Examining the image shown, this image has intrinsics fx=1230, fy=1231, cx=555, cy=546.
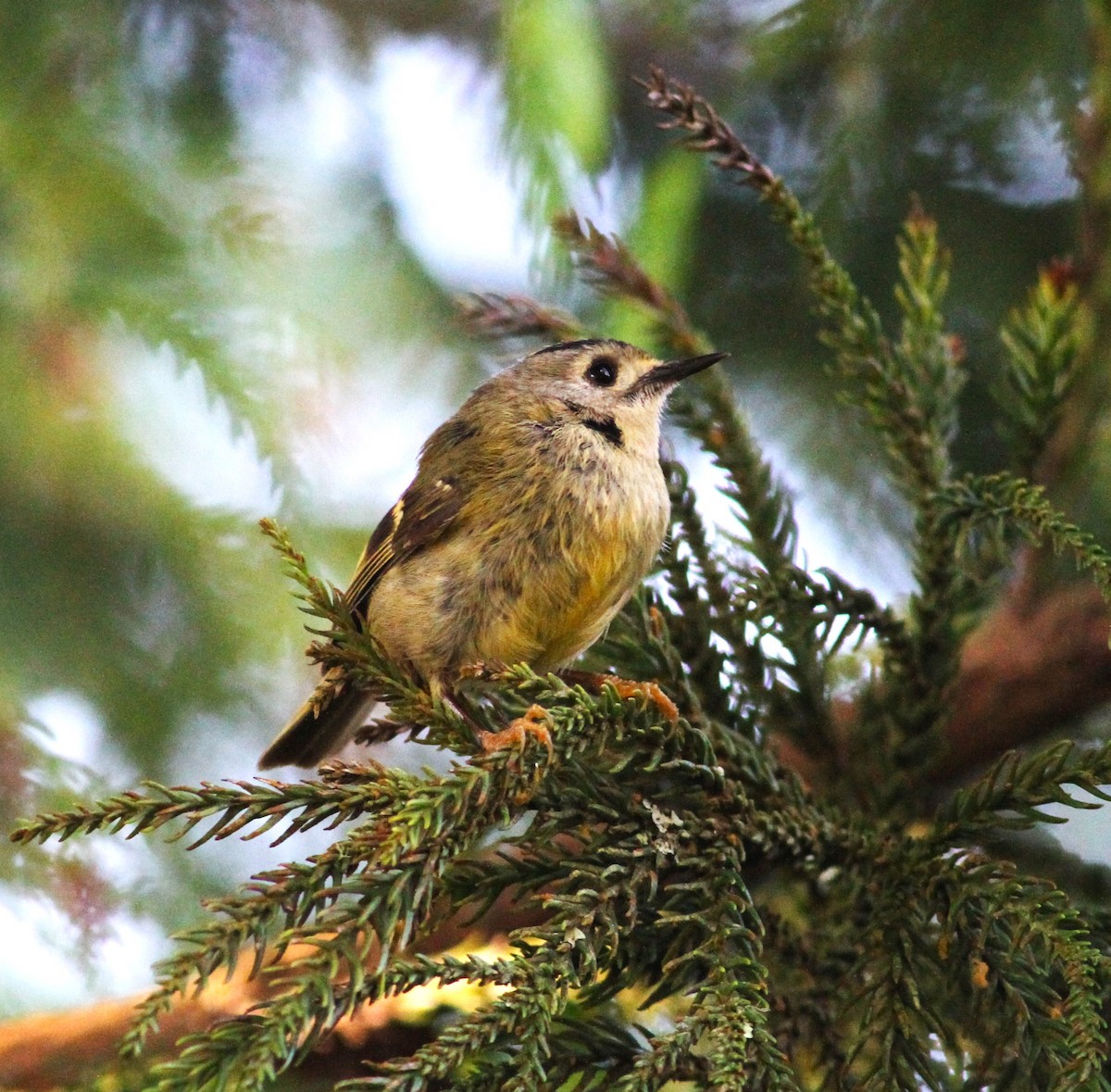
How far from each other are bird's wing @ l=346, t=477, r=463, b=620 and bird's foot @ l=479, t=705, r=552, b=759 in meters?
0.64

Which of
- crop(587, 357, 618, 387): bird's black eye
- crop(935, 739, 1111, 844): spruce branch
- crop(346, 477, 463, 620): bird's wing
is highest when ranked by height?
crop(587, 357, 618, 387): bird's black eye

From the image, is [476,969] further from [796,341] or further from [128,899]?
[796,341]

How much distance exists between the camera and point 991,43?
7.95ft

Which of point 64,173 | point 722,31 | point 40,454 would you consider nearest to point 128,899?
point 40,454

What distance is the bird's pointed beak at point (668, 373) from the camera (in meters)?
1.90

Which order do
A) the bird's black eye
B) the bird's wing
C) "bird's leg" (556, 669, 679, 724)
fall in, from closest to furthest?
"bird's leg" (556, 669, 679, 724), the bird's wing, the bird's black eye

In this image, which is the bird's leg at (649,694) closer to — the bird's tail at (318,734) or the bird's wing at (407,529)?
the bird's wing at (407,529)

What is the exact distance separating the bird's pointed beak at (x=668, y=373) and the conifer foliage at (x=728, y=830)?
0.04m

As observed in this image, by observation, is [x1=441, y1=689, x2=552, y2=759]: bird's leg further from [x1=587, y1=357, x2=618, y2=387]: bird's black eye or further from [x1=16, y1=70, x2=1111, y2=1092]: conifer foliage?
[x1=587, y1=357, x2=618, y2=387]: bird's black eye

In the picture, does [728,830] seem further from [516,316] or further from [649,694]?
[516,316]

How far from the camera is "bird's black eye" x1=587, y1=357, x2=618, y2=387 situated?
8.31 feet

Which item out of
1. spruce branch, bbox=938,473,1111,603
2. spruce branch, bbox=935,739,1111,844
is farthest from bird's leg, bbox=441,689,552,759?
spruce branch, bbox=938,473,1111,603

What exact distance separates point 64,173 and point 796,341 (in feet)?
4.93

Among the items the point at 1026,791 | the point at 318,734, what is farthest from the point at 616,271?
the point at 318,734
